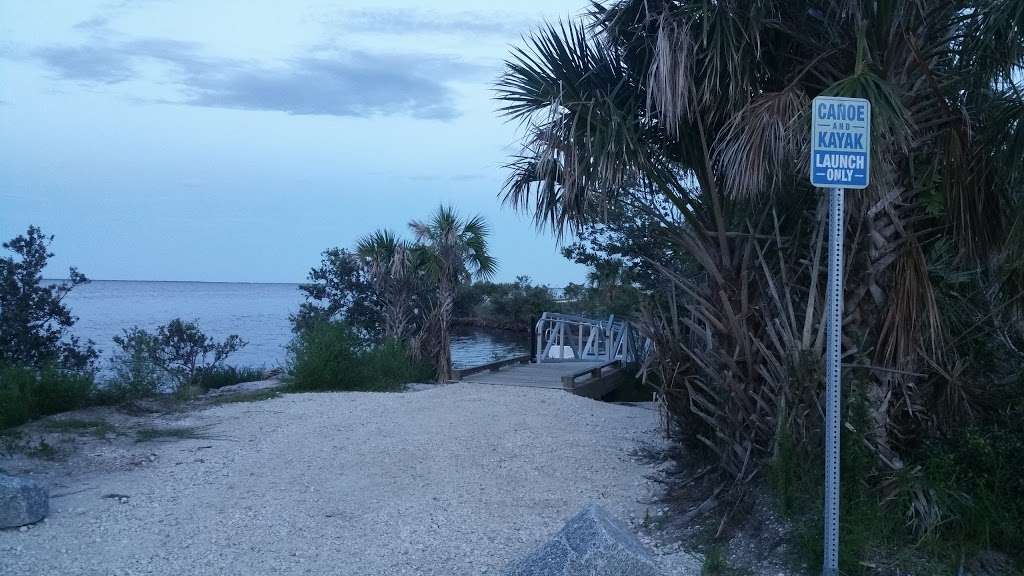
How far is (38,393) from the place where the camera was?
1080 cm

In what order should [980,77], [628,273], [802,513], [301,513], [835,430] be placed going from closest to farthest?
[835,430]
[802,513]
[980,77]
[301,513]
[628,273]

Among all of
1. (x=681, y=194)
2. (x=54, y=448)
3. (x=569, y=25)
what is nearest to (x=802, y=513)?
(x=681, y=194)

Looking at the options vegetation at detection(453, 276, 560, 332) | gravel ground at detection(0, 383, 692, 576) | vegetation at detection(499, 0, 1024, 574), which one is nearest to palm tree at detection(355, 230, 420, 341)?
gravel ground at detection(0, 383, 692, 576)

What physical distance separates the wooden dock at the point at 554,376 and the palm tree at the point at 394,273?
1.72m

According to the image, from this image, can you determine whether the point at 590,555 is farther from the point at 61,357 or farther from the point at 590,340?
the point at 590,340

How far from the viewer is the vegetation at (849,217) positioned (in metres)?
5.38

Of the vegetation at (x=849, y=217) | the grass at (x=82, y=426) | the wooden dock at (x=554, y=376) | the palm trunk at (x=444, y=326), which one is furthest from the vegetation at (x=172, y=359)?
the vegetation at (x=849, y=217)

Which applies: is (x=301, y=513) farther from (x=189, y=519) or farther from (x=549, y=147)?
(x=549, y=147)

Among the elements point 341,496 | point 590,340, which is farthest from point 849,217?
point 590,340

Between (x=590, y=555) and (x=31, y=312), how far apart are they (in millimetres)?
14047

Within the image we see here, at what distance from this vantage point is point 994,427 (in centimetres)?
555

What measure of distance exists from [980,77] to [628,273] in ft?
37.0

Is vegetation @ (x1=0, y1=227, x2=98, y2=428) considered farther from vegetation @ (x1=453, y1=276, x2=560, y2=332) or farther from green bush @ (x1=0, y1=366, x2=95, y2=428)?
vegetation @ (x1=453, y1=276, x2=560, y2=332)

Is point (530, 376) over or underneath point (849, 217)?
Answer: underneath
